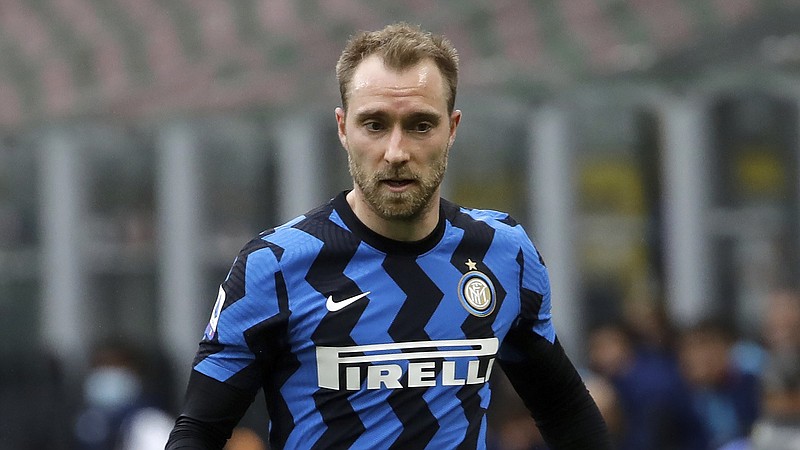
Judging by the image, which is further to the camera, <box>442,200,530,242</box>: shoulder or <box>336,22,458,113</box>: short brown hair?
<box>442,200,530,242</box>: shoulder

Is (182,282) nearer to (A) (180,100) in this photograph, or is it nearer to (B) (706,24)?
(A) (180,100)

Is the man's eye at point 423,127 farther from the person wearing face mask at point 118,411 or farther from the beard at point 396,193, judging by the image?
the person wearing face mask at point 118,411

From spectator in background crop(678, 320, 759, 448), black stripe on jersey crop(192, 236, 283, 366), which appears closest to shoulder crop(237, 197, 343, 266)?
black stripe on jersey crop(192, 236, 283, 366)

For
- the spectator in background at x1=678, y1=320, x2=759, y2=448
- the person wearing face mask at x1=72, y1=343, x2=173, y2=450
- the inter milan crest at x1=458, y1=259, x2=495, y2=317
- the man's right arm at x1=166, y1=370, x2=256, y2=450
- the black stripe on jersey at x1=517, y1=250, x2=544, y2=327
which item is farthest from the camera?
the person wearing face mask at x1=72, y1=343, x2=173, y2=450

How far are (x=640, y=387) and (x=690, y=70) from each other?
2.29m

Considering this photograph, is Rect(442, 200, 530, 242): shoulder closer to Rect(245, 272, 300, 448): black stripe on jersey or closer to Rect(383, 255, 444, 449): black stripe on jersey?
Rect(383, 255, 444, 449): black stripe on jersey

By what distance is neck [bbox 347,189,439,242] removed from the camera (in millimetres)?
3844

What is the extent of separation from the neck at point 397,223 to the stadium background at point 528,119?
15.4ft

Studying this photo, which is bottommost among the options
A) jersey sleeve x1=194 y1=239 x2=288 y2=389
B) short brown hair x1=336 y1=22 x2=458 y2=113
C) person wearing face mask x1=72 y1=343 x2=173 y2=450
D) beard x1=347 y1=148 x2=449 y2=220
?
person wearing face mask x1=72 y1=343 x2=173 y2=450

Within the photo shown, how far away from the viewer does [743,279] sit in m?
11.1

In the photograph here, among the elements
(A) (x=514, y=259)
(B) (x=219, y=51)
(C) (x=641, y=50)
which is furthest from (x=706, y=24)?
(A) (x=514, y=259)

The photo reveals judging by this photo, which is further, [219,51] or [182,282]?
[182,282]

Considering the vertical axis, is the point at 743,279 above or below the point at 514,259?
below

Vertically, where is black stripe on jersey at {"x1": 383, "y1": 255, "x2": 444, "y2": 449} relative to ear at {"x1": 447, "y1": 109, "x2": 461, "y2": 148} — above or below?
below
